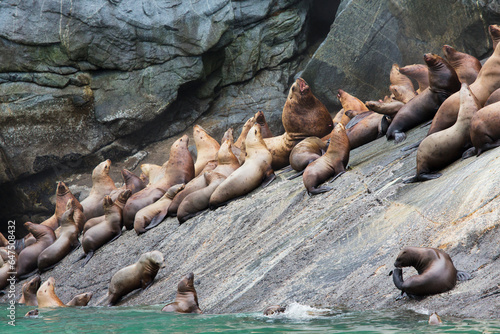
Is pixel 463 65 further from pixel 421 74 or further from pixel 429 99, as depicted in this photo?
pixel 421 74

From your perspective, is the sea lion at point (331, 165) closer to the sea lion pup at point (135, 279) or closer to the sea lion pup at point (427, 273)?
the sea lion pup at point (135, 279)

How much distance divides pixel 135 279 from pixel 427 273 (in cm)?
410

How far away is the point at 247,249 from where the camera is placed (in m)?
6.24

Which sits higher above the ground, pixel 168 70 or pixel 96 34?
pixel 96 34

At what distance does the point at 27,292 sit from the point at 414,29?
9.75 metres

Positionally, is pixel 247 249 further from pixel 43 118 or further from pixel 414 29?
pixel 43 118

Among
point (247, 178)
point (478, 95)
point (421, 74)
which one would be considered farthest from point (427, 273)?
point (421, 74)

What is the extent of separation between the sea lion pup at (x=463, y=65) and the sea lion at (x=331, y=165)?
2425 millimetres

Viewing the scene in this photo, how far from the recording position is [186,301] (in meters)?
5.25

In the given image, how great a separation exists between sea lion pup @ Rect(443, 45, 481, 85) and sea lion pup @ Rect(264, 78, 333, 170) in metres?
2.50

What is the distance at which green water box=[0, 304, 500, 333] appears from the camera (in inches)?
129

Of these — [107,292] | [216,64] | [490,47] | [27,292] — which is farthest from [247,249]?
A: [216,64]

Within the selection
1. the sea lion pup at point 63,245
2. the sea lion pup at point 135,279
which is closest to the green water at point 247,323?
the sea lion pup at point 135,279

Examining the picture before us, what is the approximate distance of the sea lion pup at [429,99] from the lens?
25.9 ft
